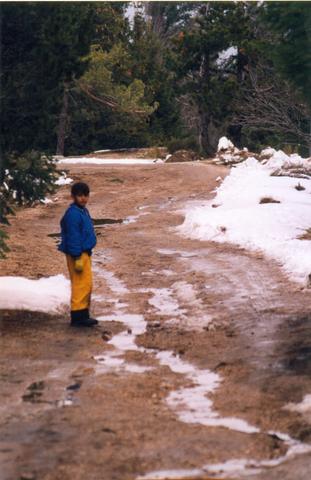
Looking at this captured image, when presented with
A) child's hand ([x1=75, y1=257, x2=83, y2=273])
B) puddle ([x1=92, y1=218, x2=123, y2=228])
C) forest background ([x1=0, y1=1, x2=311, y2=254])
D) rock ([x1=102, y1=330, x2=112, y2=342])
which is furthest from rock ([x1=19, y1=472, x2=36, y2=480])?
forest background ([x1=0, y1=1, x2=311, y2=254])

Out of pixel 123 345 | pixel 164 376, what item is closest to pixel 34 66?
pixel 123 345

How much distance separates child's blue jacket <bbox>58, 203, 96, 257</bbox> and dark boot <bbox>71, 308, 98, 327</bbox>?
65 centimetres

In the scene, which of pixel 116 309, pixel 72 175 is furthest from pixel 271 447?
pixel 72 175

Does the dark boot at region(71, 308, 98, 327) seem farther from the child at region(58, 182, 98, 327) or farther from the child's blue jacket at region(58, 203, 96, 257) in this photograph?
the child's blue jacket at region(58, 203, 96, 257)

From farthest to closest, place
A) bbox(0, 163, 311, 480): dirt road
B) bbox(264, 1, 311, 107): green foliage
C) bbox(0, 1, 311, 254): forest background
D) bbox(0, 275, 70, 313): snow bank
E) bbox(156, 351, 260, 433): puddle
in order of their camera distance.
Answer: bbox(0, 1, 311, 254): forest background
bbox(0, 275, 70, 313): snow bank
bbox(264, 1, 311, 107): green foliage
bbox(156, 351, 260, 433): puddle
bbox(0, 163, 311, 480): dirt road

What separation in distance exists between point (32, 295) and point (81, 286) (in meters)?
1.15

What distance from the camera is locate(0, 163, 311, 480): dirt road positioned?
5352 millimetres

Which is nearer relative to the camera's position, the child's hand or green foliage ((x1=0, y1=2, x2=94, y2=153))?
the child's hand

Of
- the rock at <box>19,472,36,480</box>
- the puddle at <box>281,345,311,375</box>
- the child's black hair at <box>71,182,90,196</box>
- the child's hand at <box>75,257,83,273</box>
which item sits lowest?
the puddle at <box>281,345,311,375</box>

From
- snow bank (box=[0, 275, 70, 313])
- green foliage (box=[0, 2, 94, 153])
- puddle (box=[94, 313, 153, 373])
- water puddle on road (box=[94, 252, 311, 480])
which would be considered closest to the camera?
water puddle on road (box=[94, 252, 311, 480])

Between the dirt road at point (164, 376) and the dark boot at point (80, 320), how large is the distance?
10cm

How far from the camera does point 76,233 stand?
9.62 meters

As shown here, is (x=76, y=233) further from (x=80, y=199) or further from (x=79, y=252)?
(x=80, y=199)

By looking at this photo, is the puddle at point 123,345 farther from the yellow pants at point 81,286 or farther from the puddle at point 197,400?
the yellow pants at point 81,286
